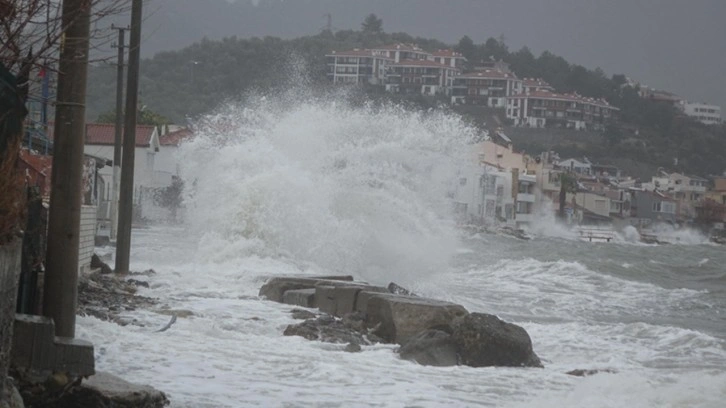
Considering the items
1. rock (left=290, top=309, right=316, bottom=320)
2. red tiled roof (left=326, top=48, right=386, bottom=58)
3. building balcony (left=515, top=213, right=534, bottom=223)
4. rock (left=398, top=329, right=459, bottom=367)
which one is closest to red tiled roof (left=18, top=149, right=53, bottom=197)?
rock (left=290, top=309, right=316, bottom=320)

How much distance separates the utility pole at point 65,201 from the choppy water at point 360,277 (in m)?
1.10

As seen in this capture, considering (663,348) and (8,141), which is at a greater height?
(8,141)

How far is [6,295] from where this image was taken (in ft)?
24.3

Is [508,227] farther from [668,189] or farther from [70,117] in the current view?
[70,117]

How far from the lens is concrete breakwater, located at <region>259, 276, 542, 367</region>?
1391 centimetres

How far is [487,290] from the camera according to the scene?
31.1 meters

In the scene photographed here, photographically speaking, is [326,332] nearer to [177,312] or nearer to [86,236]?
[177,312]

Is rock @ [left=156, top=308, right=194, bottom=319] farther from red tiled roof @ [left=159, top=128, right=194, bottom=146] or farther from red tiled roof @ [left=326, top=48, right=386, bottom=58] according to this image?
red tiled roof @ [left=326, top=48, right=386, bottom=58]

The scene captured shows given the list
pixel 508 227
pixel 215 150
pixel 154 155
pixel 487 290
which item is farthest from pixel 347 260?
pixel 508 227

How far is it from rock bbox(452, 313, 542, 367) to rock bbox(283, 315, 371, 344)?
4.18ft

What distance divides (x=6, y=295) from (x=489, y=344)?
7.66m

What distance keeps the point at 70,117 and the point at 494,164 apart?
103 meters

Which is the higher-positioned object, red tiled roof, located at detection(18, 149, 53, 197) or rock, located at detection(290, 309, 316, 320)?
red tiled roof, located at detection(18, 149, 53, 197)

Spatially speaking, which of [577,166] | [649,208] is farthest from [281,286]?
[577,166]
